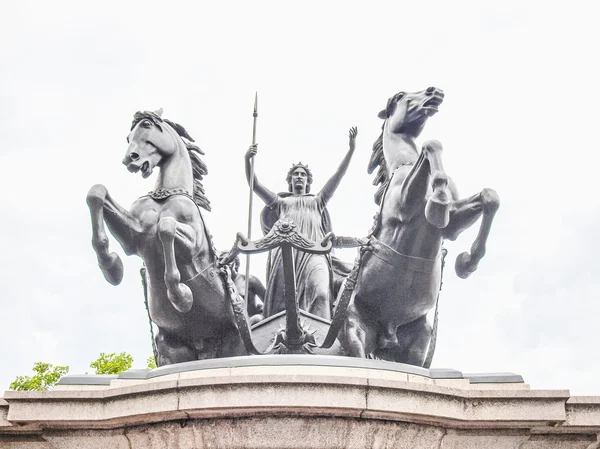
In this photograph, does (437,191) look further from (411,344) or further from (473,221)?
(411,344)

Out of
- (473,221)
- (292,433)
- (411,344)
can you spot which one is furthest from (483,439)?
(411,344)

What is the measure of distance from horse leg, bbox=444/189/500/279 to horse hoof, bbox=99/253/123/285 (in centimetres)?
347

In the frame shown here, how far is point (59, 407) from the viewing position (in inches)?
250

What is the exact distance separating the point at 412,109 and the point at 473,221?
181 centimetres

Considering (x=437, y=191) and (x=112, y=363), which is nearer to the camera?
(x=437, y=191)

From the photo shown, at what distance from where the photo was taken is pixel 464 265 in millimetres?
8867

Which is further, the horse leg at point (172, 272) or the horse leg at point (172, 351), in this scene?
the horse leg at point (172, 351)

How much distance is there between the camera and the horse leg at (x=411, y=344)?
942 centimetres

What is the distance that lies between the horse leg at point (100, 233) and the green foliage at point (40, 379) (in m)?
16.5

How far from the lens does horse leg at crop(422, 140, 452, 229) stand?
811 centimetres

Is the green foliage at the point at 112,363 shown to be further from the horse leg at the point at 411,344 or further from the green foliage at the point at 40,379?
the horse leg at the point at 411,344

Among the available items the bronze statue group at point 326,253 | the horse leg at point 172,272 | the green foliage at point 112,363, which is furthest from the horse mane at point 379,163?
the green foliage at point 112,363

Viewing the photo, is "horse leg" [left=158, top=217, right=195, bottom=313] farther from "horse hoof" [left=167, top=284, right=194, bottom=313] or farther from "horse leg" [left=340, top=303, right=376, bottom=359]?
"horse leg" [left=340, top=303, right=376, bottom=359]

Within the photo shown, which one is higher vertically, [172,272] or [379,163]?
[379,163]
